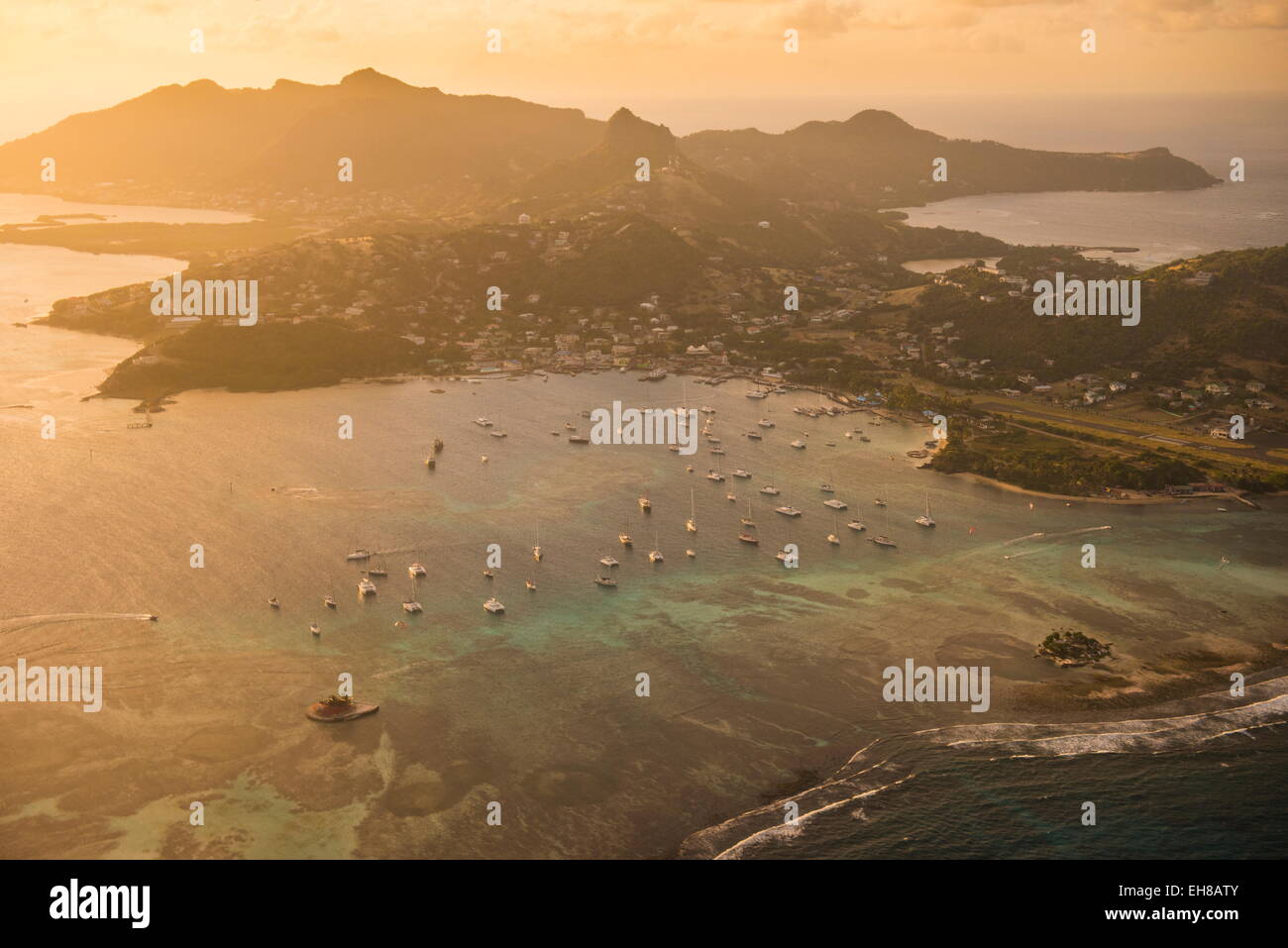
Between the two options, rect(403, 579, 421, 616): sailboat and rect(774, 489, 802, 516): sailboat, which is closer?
rect(403, 579, 421, 616): sailboat

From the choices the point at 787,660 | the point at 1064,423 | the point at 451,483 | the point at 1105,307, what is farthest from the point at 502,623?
the point at 1105,307

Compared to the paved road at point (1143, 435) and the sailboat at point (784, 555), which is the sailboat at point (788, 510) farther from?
the paved road at point (1143, 435)

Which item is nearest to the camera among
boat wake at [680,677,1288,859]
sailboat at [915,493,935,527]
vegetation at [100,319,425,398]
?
boat wake at [680,677,1288,859]

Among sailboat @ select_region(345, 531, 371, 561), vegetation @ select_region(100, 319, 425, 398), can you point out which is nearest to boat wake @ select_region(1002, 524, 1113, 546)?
sailboat @ select_region(345, 531, 371, 561)

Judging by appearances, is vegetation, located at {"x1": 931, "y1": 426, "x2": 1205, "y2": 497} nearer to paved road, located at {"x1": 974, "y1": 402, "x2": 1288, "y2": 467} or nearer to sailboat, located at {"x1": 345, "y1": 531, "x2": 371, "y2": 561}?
paved road, located at {"x1": 974, "y1": 402, "x2": 1288, "y2": 467}

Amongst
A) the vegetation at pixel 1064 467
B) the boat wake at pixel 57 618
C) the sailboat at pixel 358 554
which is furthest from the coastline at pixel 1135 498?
the boat wake at pixel 57 618

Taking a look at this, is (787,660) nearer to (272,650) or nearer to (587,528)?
(587,528)
